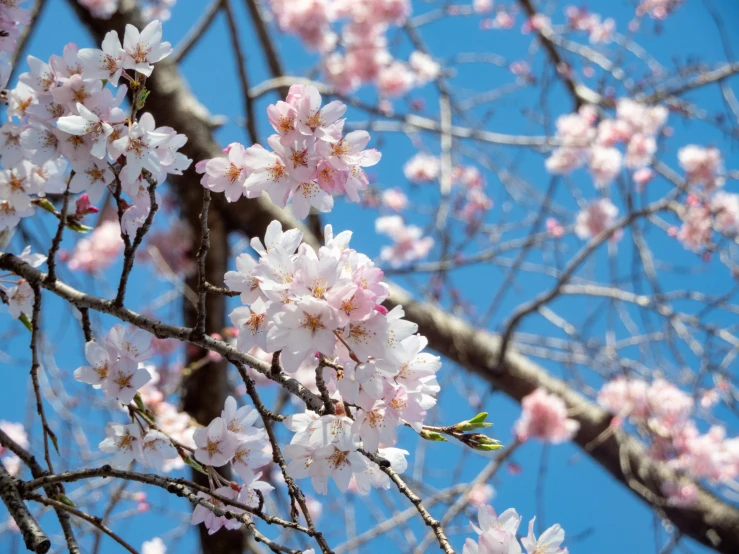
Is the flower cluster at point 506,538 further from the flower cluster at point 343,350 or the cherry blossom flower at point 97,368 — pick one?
the cherry blossom flower at point 97,368

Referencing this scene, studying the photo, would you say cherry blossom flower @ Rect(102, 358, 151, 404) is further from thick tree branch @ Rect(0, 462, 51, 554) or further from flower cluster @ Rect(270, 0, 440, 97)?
flower cluster @ Rect(270, 0, 440, 97)

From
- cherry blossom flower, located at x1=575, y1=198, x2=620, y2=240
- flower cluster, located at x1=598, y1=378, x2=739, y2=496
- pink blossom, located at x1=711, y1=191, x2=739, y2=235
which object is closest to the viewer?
flower cluster, located at x1=598, y1=378, x2=739, y2=496

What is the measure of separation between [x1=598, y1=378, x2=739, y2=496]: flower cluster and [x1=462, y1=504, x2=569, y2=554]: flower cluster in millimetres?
1863

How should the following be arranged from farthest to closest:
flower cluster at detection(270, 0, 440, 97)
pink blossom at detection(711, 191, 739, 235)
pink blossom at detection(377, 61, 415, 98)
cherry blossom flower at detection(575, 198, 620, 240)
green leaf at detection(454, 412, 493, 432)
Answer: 1. pink blossom at detection(377, 61, 415, 98)
2. flower cluster at detection(270, 0, 440, 97)
3. cherry blossom flower at detection(575, 198, 620, 240)
4. pink blossom at detection(711, 191, 739, 235)
5. green leaf at detection(454, 412, 493, 432)

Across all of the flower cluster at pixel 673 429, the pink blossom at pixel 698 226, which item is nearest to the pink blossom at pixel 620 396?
the flower cluster at pixel 673 429

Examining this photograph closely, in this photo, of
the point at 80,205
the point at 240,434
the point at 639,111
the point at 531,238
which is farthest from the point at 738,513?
the point at 80,205

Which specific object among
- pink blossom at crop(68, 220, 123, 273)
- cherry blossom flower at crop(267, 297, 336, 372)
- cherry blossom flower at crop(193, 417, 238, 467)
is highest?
pink blossom at crop(68, 220, 123, 273)

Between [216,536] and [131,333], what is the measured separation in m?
1.38

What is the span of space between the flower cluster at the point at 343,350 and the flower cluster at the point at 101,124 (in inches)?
7.4

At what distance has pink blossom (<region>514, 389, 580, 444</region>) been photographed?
2455 millimetres

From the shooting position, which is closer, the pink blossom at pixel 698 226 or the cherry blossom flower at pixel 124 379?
the cherry blossom flower at pixel 124 379

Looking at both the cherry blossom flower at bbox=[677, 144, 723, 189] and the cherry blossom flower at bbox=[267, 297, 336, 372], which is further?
the cherry blossom flower at bbox=[677, 144, 723, 189]

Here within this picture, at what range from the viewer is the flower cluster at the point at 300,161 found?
703mm

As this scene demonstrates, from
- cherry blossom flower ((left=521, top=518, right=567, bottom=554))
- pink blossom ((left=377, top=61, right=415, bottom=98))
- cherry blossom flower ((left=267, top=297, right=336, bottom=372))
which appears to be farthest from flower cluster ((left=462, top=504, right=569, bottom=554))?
pink blossom ((left=377, top=61, right=415, bottom=98))
